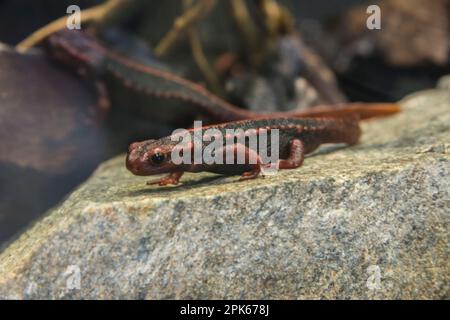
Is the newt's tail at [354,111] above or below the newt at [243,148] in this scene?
above

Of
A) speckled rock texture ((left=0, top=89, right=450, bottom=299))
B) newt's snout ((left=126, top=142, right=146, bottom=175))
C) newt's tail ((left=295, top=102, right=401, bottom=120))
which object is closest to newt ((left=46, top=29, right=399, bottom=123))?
newt's tail ((left=295, top=102, right=401, bottom=120))

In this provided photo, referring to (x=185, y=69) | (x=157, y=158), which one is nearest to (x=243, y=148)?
(x=157, y=158)

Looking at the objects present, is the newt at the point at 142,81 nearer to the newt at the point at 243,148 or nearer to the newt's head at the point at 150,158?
the newt at the point at 243,148

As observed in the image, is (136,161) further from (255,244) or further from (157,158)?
(255,244)

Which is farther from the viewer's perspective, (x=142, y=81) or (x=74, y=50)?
(x=74, y=50)

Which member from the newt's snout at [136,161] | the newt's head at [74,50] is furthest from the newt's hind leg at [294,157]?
the newt's head at [74,50]

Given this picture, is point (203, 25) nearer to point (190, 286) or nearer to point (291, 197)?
point (291, 197)
